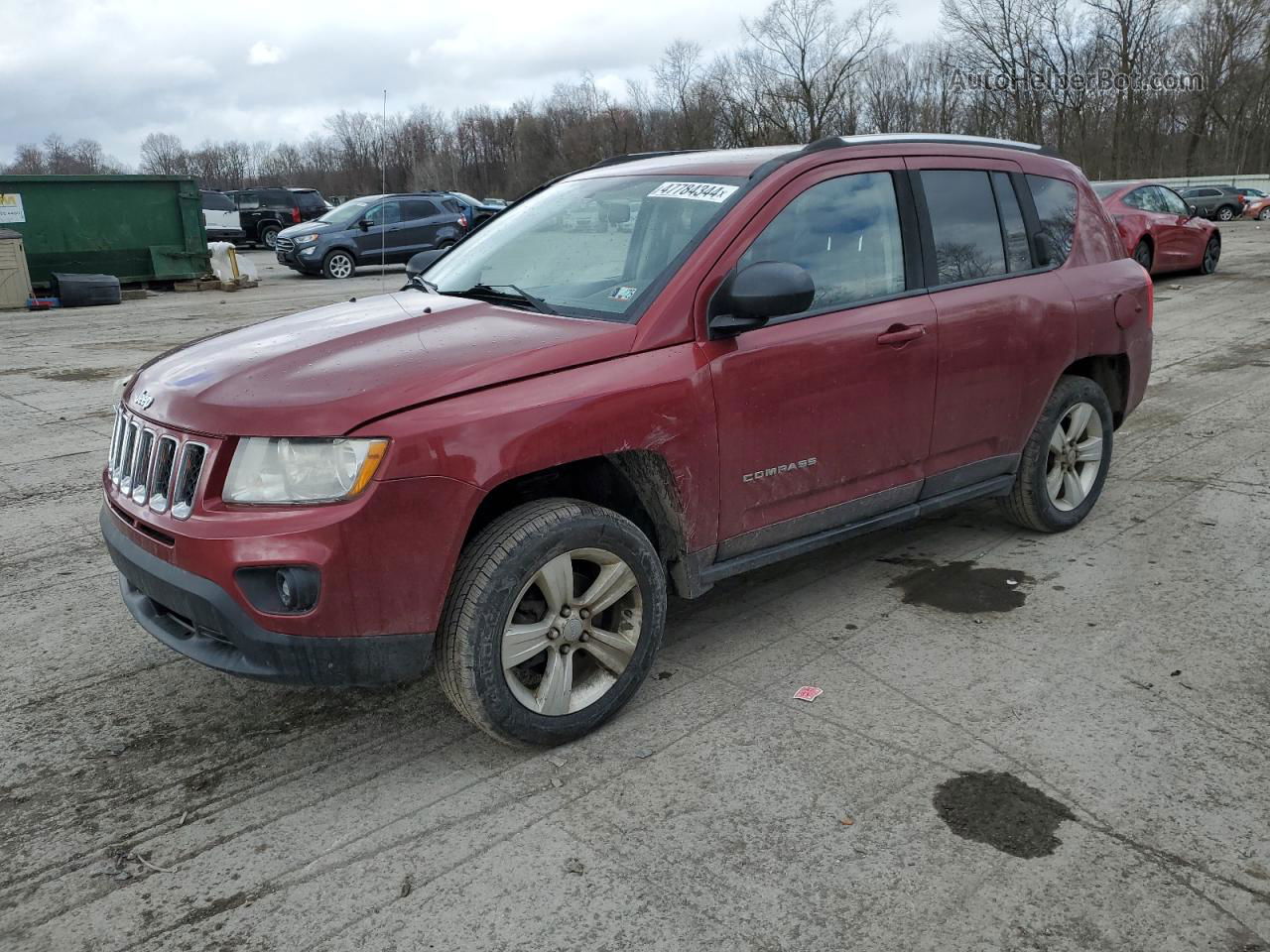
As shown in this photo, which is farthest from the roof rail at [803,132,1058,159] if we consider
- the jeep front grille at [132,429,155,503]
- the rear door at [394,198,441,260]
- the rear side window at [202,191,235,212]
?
the rear side window at [202,191,235,212]

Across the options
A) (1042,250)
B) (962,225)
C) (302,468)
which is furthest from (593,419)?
(1042,250)

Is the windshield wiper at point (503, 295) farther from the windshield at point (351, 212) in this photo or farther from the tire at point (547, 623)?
the windshield at point (351, 212)

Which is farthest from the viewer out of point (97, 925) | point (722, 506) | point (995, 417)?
point (995, 417)

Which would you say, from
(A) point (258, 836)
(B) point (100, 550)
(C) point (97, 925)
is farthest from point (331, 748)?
(B) point (100, 550)

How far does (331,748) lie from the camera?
333cm

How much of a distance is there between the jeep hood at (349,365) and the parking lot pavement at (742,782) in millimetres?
1109

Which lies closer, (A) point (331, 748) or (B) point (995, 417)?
(A) point (331, 748)

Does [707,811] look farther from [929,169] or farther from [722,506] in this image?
[929,169]

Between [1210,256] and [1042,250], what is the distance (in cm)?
1469

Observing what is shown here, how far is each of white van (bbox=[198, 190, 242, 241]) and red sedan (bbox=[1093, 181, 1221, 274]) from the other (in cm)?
2652

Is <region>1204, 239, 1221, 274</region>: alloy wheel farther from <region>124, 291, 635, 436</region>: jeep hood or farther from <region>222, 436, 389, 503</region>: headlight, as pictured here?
<region>222, 436, 389, 503</region>: headlight

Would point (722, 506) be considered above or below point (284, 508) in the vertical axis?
below

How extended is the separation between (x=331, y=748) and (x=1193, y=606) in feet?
11.2

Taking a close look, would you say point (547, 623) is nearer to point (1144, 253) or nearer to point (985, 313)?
point (985, 313)
